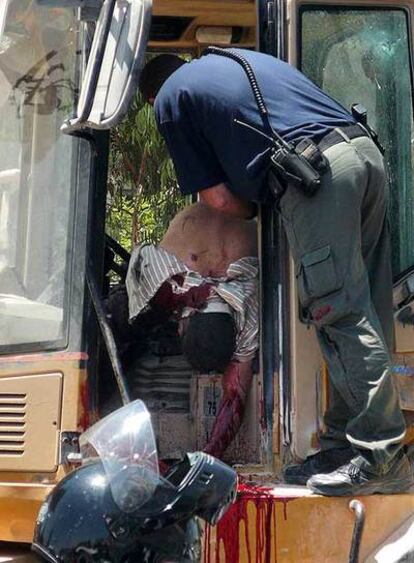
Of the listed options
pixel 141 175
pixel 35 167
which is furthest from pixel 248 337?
pixel 141 175

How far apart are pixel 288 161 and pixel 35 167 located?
3.21ft

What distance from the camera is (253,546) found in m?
3.64

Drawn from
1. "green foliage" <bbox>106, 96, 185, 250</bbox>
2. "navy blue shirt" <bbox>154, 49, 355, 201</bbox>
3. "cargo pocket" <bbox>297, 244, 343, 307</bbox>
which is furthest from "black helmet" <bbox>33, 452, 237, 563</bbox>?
"green foliage" <bbox>106, 96, 185, 250</bbox>

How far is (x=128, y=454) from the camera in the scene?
2859 mm

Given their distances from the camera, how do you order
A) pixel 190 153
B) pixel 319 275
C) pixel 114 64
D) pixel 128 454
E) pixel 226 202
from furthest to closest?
pixel 226 202 → pixel 190 153 → pixel 319 275 → pixel 114 64 → pixel 128 454

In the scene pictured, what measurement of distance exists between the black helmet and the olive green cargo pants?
0.95 metres

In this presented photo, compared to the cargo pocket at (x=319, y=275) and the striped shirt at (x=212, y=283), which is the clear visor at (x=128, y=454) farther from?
the striped shirt at (x=212, y=283)

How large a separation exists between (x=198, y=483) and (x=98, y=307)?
4.06ft

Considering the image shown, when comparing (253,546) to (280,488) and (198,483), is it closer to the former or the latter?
(280,488)

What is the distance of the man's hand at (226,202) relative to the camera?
4137 millimetres

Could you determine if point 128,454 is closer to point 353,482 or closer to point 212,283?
point 353,482

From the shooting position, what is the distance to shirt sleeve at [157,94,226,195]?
399 centimetres

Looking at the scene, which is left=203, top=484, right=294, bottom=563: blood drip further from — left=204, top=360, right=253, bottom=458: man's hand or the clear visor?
the clear visor

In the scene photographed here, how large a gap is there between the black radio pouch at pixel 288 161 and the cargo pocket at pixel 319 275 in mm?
202
